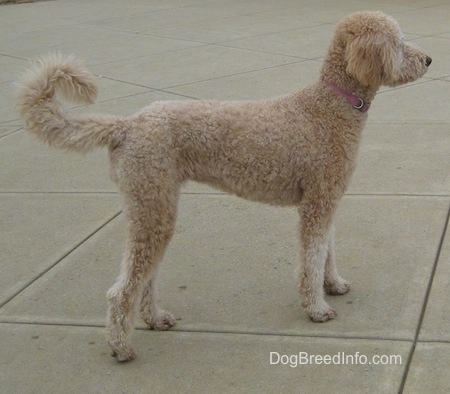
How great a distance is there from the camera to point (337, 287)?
180 inches

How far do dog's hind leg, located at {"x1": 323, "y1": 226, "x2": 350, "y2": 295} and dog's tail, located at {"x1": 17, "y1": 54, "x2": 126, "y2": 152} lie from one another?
4.53 feet

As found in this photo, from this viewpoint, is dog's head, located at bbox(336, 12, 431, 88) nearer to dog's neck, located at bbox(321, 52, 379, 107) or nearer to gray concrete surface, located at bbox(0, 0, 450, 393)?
dog's neck, located at bbox(321, 52, 379, 107)

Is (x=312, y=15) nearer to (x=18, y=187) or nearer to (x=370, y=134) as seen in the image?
(x=370, y=134)

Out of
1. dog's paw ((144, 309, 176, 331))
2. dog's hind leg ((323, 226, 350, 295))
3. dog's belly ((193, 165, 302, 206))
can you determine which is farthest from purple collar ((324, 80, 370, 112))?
dog's paw ((144, 309, 176, 331))

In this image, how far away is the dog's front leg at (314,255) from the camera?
4258 mm

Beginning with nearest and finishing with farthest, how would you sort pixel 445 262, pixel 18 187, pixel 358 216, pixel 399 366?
pixel 399 366, pixel 445 262, pixel 358 216, pixel 18 187

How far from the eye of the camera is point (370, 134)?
7148 millimetres

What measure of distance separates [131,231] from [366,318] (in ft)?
4.39

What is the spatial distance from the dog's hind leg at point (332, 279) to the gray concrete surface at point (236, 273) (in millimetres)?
60

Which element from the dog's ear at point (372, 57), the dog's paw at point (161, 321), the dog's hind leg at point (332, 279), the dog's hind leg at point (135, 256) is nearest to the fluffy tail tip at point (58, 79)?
the dog's hind leg at point (135, 256)

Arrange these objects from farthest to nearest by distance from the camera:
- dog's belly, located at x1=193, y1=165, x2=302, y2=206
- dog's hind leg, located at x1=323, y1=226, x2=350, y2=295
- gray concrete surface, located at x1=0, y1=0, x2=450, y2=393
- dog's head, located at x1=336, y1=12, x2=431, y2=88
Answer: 1. dog's hind leg, located at x1=323, y1=226, x2=350, y2=295
2. dog's belly, located at x1=193, y1=165, x2=302, y2=206
3. dog's head, located at x1=336, y1=12, x2=431, y2=88
4. gray concrete surface, located at x1=0, y1=0, x2=450, y2=393

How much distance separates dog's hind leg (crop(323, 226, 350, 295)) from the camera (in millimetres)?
4555

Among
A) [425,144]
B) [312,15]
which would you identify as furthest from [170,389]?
[312,15]

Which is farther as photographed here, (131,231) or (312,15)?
(312,15)
